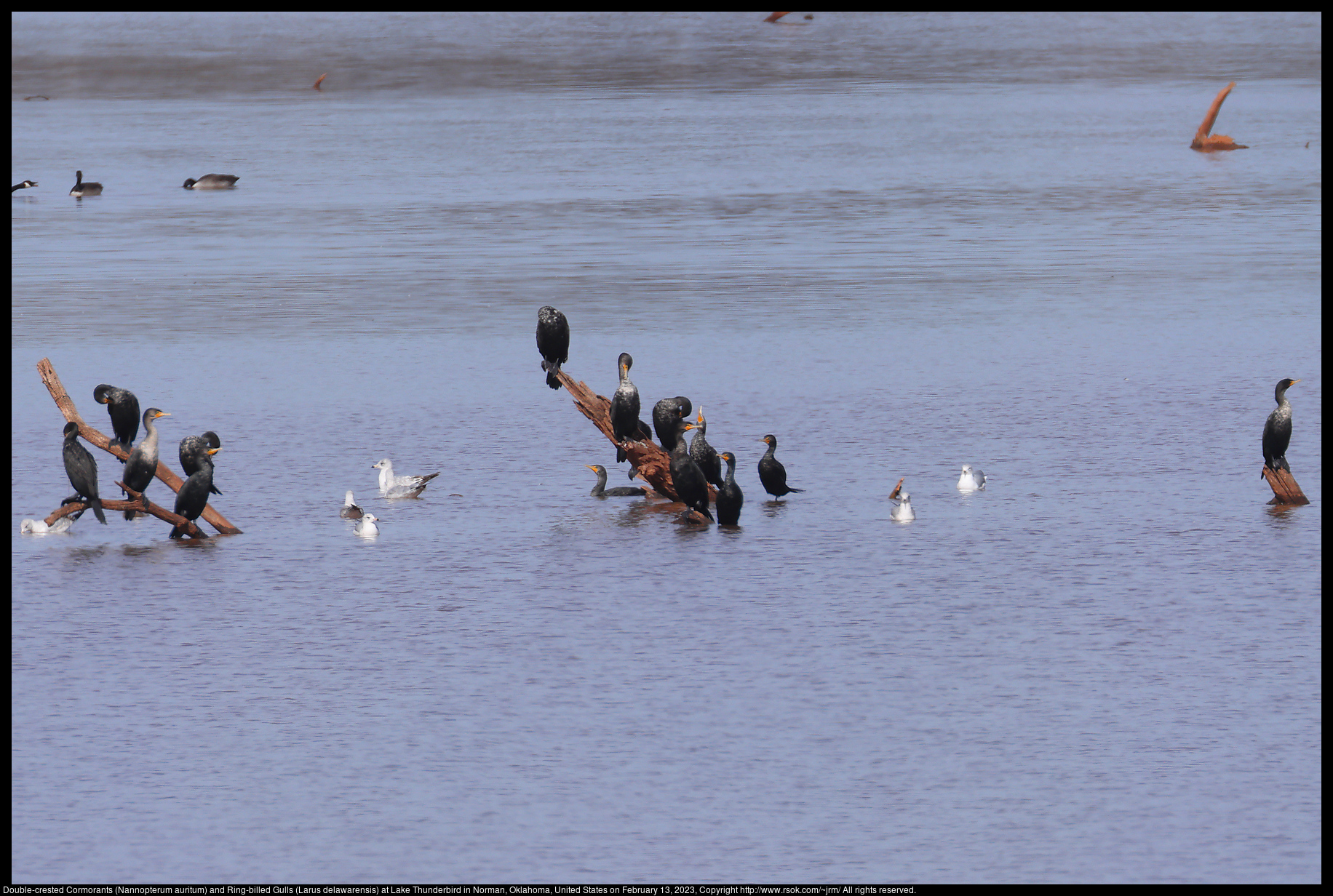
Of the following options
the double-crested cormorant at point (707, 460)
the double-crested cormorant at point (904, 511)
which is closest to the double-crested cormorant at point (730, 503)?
the double-crested cormorant at point (707, 460)

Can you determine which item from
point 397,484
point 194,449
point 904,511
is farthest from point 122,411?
point 904,511

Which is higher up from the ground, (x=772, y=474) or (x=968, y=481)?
(x=772, y=474)

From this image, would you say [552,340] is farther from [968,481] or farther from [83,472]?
[83,472]

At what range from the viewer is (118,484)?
17.4 m

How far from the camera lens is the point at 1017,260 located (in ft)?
116

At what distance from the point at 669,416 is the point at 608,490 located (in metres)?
1.08

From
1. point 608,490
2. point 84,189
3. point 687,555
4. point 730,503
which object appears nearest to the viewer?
point 687,555

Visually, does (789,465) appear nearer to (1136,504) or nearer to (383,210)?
(1136,504)

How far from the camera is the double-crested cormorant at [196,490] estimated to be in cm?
1728

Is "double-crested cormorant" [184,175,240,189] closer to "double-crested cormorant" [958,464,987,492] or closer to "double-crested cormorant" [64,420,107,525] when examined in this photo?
"double-crested cormorant" [64,420,107,525]

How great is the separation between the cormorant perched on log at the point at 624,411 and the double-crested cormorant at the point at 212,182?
30.5m

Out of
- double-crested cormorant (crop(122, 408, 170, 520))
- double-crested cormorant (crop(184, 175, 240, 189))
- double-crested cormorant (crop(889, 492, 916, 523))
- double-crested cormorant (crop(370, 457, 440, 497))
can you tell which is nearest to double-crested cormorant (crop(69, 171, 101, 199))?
double-crested cormorant (crop(184, 175, 240, 189))

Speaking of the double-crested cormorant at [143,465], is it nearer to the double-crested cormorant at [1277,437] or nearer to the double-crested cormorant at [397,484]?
the double-crested cormorant at [397,484]
